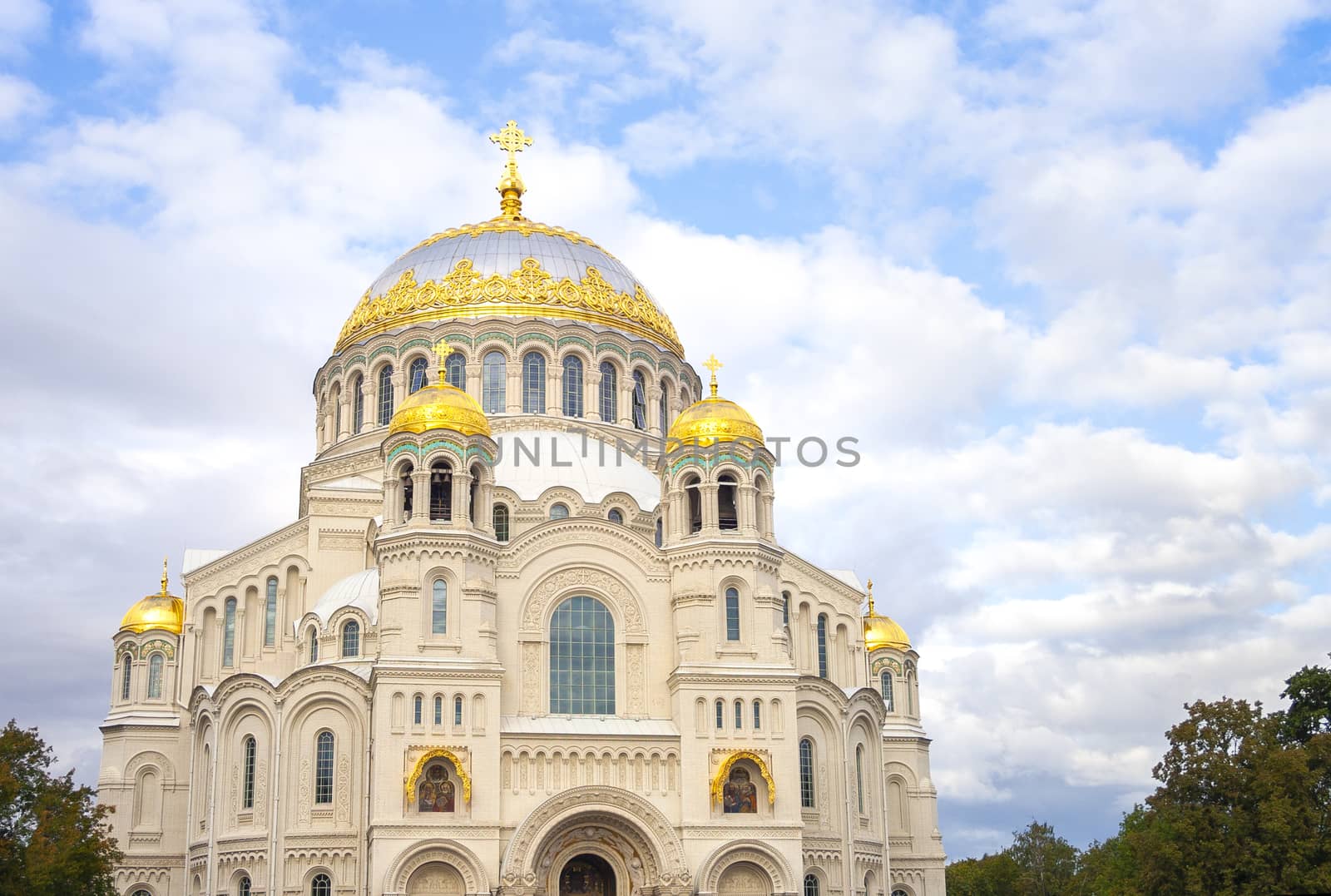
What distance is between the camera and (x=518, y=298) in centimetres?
4656

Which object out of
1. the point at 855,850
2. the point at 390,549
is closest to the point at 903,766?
the point at 855,850

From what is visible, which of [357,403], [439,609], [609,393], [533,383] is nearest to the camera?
[439,609]

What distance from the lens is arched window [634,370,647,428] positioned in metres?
47.2

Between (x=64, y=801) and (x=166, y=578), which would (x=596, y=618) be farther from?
(x=166, y=578)

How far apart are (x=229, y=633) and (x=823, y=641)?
16.1 meters

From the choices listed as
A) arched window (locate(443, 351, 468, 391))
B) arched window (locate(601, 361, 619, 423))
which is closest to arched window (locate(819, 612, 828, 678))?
arched window (locate(601, 361, 619, 423))

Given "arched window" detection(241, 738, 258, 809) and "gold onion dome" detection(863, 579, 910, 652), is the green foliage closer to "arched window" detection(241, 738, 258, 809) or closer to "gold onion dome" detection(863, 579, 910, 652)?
"gold onion dome" detection(863, 579, 910, 652)

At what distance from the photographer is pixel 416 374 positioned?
152 feet

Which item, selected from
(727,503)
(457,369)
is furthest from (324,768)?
(457,369)

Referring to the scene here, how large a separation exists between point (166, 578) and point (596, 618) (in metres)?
16.4

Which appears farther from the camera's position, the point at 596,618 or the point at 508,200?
the point at 508,200

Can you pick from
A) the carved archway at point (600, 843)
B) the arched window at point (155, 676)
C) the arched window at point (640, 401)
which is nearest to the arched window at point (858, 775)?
the carved archway at point (600, 843)

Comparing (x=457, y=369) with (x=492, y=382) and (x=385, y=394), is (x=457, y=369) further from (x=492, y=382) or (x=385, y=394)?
(x=385, y=394)

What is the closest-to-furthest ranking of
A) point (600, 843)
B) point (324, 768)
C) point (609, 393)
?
point (600, 843) → point (324, 768) → point (609, 393)
